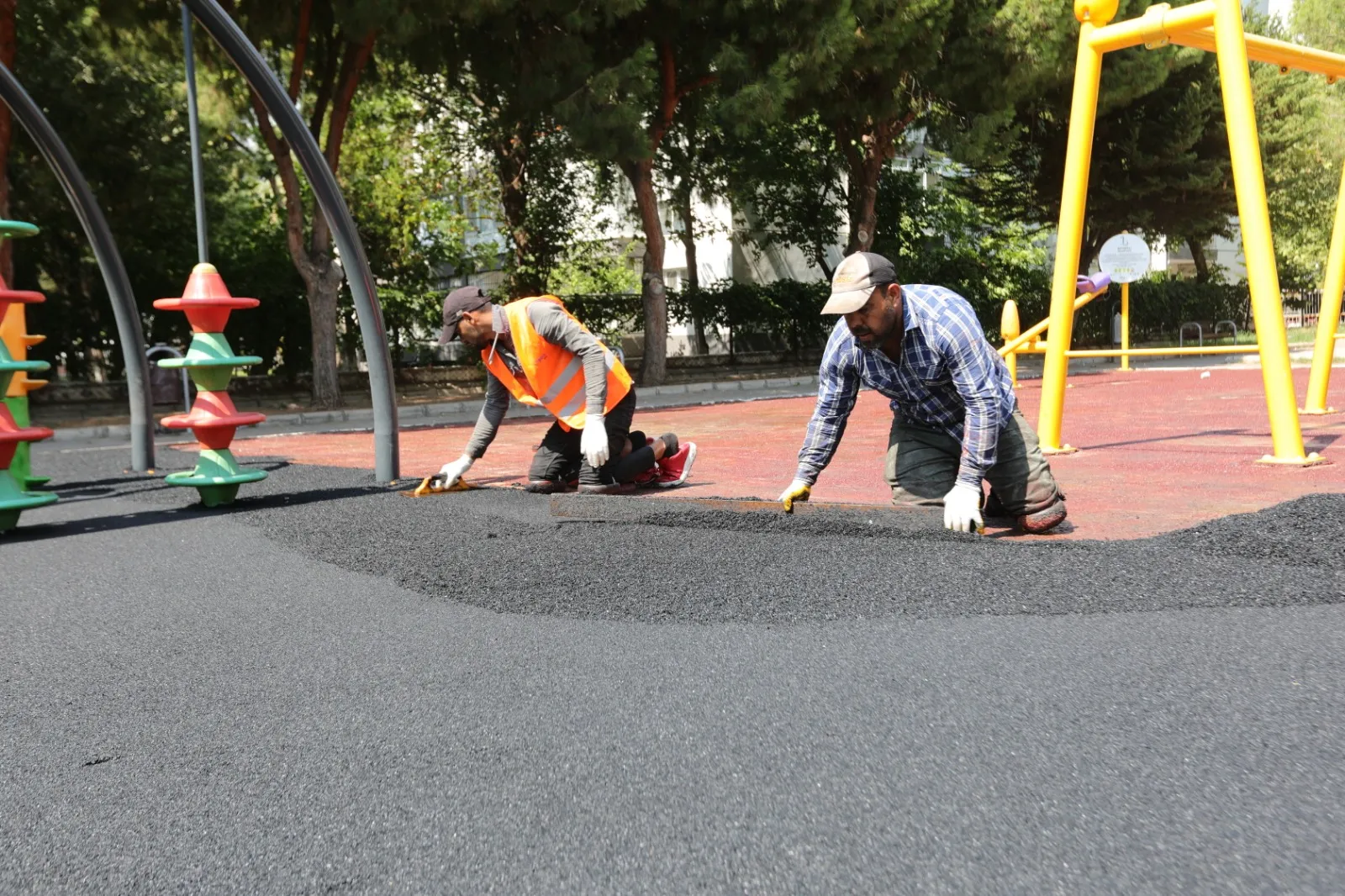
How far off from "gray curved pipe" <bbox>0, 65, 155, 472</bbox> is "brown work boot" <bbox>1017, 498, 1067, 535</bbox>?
6500 millimetres

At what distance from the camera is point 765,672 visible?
3117 millimetres

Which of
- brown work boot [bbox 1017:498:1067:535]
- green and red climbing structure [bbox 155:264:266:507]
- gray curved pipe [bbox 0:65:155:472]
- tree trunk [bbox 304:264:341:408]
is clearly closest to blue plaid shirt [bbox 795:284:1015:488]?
brown work boot [bbox 1017:498:1067:535]

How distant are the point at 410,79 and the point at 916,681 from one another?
849 inches

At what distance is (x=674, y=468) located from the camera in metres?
6.91

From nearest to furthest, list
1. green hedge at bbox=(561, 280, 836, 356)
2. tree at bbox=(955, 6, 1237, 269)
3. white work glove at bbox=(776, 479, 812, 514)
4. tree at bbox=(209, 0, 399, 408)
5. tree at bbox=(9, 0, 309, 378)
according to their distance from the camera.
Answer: white work glove at bbox=(776, 479, 812, 514)
tree at bbox=(209, 0, 399, 408)
tree at bbox=(9, 0, 309, 378)
green hedge at bbox=(561, 280, 836, 356)
tree at bbox=(955, 6, 1237, 269)

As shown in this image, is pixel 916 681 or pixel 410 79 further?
pixel 410 79

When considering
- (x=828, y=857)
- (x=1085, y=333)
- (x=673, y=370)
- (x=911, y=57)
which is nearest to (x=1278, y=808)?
(x=828, y=857)

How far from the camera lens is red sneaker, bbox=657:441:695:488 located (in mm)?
6855

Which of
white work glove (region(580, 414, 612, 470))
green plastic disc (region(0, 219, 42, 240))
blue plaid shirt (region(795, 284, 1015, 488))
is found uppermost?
green plastic disc (region(0, 219, 42, 240))

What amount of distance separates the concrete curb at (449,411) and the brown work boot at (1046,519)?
34.8 ft

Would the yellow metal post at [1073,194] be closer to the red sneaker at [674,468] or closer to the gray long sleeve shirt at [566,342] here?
the red sneaker at [674,468]

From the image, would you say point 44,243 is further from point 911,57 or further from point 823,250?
point 823,250

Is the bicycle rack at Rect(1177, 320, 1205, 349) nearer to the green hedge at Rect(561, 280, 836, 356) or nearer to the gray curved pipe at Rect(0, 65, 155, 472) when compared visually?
the green hedge at Rect(561, 280, 836, 356)

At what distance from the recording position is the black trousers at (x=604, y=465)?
6.27 metres
